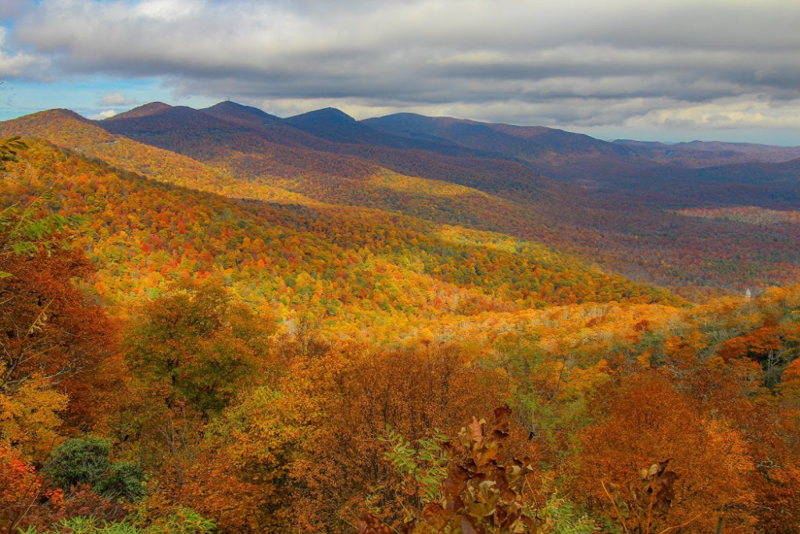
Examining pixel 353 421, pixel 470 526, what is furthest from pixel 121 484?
pixel 470 526

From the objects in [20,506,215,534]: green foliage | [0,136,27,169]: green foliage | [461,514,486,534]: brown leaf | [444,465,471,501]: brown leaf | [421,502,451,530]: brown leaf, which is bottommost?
[20,506,215,534]: green foliage

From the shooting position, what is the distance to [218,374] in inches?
1005

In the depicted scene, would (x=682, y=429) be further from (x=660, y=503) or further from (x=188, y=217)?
(x=188, y=217)

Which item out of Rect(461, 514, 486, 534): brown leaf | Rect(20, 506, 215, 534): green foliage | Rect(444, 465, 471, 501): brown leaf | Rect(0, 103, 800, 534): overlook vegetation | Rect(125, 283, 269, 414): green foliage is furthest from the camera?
Rect(125, 283, 269, 414): green foliage

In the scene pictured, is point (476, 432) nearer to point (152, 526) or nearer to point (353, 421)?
point (152, 526)

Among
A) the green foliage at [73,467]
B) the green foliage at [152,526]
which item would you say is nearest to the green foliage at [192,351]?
the green foliage at [73,467]

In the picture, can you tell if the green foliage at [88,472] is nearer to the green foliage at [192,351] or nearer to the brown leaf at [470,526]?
the green foliage at [192,351]

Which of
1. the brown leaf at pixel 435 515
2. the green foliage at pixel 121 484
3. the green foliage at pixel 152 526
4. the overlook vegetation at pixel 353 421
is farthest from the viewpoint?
the green foliage at pixel 121 484

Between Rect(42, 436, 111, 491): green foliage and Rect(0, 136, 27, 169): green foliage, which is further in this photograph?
Rect(42, 436, 111, 491): green foliage

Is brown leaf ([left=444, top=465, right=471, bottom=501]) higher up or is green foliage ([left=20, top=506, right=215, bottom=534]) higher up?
brown leaf ([left=444, top=465, right=471, bottom=501])

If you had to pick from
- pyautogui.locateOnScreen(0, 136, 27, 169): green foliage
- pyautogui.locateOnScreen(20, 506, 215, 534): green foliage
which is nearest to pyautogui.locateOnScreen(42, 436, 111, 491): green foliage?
pyautogui.locateOnScreen(20, 506, 215, 534): green foliage

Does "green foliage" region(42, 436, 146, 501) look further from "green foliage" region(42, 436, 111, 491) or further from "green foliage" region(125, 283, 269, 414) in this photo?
"green foliage" region(125, 283, 269, 414)

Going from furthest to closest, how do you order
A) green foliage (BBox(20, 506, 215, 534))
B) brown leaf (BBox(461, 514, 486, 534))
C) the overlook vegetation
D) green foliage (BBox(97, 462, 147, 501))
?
green foliage (BBox(97, 462, 147, 501)) < green foliage (BBox(20, 506, 215, 534)) < the overlook vegetation < brown leaf (BBox(461, 514, 486, 534))

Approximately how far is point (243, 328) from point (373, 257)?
90.3 metres
